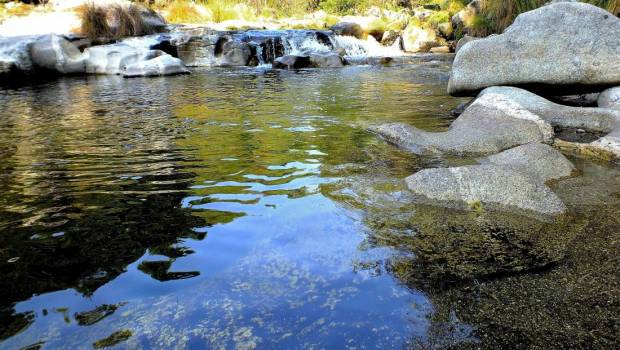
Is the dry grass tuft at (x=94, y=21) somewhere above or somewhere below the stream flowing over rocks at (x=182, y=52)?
above

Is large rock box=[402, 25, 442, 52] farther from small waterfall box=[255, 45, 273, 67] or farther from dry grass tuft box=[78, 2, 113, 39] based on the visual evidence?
dry grass tuft box=[78, 2, 113, 39]

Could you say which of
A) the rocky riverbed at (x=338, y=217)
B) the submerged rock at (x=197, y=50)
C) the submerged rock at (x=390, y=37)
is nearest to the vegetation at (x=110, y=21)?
the submerged rock at (x=197, y=50)

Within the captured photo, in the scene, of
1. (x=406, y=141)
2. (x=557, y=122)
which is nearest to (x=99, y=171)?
(x=406, y=141)

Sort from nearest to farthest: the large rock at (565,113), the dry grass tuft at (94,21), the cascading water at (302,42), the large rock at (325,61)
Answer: the large rock at (565,113), the large rock at (325,61), the dry grass tuft at (94,21), the cascading water at (302,42)

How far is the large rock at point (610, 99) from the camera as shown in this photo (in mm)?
6230

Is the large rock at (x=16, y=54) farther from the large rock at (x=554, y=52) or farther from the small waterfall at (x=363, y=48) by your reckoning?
the large rock at (x=554, y=52)

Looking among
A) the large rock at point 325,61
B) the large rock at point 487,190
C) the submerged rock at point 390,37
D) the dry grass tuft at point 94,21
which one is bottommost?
the large rock at point 487,190

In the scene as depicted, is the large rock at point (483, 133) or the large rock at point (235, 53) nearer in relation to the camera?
the large rock at point (483, 133)

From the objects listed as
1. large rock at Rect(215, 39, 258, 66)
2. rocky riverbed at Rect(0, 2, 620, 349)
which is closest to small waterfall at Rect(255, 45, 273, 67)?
large rock at Rect(215, 39, 258, 66)

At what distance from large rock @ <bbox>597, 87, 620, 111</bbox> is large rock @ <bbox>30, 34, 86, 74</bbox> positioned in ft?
45.5

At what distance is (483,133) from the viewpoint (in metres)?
5.42

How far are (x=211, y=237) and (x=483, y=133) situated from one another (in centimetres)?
360

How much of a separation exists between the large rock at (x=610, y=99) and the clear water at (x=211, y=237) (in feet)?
6.60

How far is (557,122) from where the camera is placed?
5910mm
